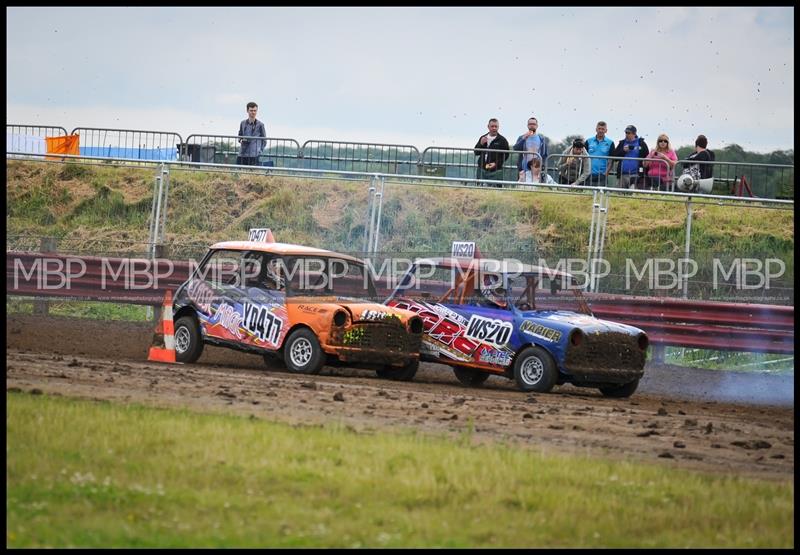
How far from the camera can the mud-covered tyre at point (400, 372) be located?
16.3m

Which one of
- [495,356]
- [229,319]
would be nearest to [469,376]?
[495,356]

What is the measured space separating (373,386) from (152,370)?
2.44 meters

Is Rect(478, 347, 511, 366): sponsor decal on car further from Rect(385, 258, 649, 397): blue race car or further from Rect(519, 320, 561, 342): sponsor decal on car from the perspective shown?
Rect(519, 320, 561, 342): sponsor decal on car

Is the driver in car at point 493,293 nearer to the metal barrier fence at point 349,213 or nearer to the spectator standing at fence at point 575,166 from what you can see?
the metal barrier fence at point 349,213

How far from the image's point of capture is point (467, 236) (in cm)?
2308

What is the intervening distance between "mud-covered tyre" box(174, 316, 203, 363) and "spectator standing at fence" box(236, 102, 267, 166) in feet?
23.4

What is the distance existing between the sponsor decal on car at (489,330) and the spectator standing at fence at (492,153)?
7016mm

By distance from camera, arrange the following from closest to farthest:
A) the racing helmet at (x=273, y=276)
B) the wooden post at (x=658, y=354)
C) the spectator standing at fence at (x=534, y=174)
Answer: the racing helmet at (x=273, y=276), the wooden post at (x=658, y=354), the spectator standing at fence at (x=534, y=174)

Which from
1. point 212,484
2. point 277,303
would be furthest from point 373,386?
point 212,484

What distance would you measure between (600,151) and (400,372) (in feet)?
25.5

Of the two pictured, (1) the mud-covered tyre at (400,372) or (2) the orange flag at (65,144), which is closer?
(1) the mud-covered tyre at (400,372)

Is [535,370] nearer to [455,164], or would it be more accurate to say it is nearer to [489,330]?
[489,330]

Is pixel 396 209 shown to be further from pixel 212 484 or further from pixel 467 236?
pixel 212 484

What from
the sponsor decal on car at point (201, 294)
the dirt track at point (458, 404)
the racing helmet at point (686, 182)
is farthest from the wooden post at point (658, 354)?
the sponsor decal on car at point (201, 294)
